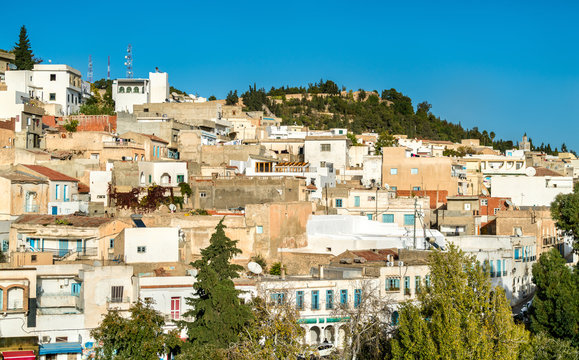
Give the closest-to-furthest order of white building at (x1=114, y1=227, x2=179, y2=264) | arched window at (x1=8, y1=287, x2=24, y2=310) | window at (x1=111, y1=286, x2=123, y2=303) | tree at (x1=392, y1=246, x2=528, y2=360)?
tree at (x1=392, y1=246, x2=528, y2=360)
arched window at (x1=8, y1=287, x2=24, y2=310)
window at (x1=111, y1=286, x2=123, y2=303)
white building at (x1=114, y1=227, x2=179, y2=264)

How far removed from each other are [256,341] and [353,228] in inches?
644

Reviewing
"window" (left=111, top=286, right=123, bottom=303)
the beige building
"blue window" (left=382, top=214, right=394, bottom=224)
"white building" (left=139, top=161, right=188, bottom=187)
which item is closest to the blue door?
"window" (left=111, top=286, right=123, bottom=303)

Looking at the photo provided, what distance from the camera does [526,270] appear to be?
129ft

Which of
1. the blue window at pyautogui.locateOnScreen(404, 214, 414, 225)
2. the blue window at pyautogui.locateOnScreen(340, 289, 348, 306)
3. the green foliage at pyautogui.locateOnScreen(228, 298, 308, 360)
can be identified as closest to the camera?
the green foliage at pyautogui.locateOnScreen(228, 298, 308, 360)

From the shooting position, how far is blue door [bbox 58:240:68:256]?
32175 mm

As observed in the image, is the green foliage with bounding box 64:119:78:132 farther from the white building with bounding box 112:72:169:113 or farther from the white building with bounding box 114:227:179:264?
the white building with bounding box 114:227:179:264

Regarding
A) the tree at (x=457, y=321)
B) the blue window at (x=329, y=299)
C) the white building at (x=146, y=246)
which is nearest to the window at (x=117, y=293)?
the white building at (x=146, y=246)

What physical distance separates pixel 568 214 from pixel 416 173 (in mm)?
13847

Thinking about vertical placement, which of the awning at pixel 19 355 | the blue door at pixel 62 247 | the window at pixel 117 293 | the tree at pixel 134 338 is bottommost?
the awning at pixel 19 355

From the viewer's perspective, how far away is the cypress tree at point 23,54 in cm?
6700

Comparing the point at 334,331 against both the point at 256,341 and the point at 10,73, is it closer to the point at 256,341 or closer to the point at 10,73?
the point at 256,341

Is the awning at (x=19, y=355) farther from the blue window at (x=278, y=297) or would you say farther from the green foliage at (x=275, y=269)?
the green foliage at (x=275, y=269)

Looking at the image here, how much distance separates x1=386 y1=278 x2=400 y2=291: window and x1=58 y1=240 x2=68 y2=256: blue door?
12650mm

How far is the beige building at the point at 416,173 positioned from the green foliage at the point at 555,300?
724 inches
